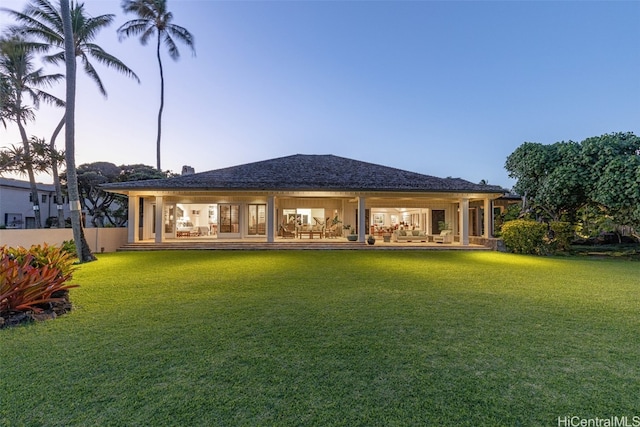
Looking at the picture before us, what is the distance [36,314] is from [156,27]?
78.1 feet

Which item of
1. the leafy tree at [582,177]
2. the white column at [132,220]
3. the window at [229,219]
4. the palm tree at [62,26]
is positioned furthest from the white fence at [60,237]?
the leafy tree at [582,177]

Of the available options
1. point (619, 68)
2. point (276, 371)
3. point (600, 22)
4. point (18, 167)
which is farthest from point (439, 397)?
point (619, 68)

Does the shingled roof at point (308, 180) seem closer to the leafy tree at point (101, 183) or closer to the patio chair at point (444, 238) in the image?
the patio chair at point (444, 238)

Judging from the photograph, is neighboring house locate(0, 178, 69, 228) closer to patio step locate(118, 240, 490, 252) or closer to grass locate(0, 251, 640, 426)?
patio step locate(118, 240, 490, 252)

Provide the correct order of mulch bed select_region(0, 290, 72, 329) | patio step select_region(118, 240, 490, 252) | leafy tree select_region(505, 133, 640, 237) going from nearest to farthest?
mulch bed select_region(0, 290, 72, 329)
leafy tree select_region(505, 133, 640, 237)
patio step select_region(118, 240, 490, 252)

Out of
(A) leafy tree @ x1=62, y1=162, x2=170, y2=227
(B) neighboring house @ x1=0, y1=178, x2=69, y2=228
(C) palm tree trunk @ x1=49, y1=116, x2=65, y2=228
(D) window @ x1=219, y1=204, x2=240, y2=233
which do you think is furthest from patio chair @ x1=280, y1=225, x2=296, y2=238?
(B) neighboring house @ x1=0, y1=178, x2=69, y2=228

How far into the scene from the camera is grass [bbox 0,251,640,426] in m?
2.07

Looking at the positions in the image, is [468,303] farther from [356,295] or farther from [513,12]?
[513,12]

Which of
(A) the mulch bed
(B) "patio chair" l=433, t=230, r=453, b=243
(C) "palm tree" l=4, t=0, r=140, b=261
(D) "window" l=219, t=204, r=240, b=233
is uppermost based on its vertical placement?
(C) "palm tree" l=4, t=0, r=140, b=261

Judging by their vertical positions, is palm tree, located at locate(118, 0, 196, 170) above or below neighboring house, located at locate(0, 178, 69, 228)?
above

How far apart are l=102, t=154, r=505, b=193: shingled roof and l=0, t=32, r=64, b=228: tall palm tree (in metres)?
6.76

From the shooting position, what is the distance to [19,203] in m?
21.2

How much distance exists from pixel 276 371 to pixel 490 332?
264 cm

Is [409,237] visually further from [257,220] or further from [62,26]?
[62,26]
